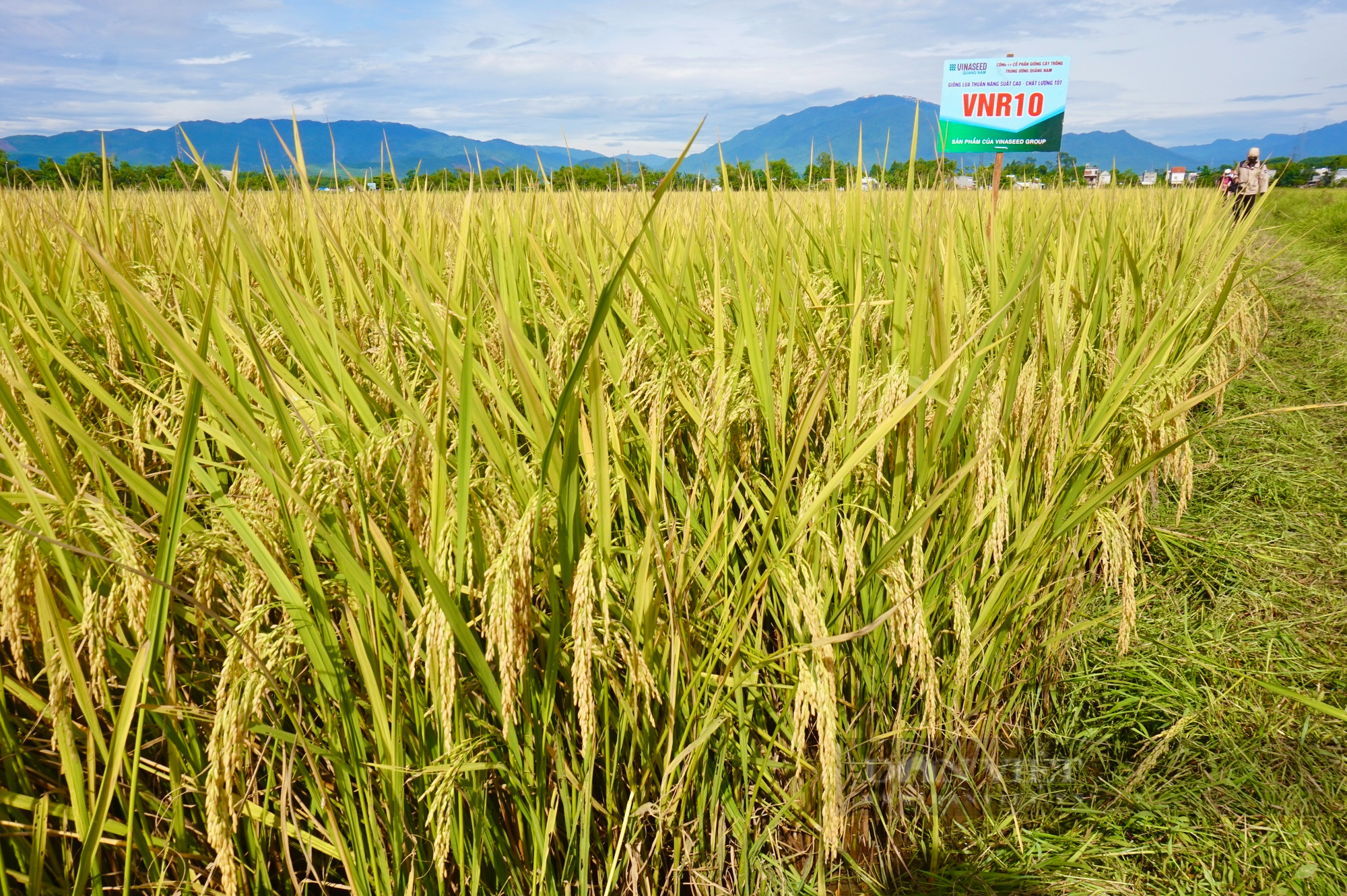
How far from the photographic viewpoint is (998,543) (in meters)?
1.19

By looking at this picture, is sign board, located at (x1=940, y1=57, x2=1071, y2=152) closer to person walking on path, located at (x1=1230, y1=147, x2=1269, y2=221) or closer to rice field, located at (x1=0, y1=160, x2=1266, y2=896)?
rice field, located at (x1=0, y1=160, x2=1266, y2=896)

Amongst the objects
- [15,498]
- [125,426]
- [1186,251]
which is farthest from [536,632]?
[1186,251]

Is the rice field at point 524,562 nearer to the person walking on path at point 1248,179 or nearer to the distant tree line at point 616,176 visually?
the distant tree line at point 616,176

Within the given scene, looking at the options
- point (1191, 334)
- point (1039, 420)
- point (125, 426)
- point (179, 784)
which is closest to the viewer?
point (179, 784)

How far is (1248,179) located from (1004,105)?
28.3 feet

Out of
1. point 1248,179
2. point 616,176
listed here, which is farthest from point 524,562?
Result: point 1248,179

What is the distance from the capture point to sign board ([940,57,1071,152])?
170 inches

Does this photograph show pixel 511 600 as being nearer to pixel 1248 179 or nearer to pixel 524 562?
pixel 524 562

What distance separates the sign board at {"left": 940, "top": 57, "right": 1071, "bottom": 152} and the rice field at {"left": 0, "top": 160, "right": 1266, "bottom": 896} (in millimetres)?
3250

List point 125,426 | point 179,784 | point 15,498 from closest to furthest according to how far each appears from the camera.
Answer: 1. point 15,498
2. point 179,784
3. point 125,426

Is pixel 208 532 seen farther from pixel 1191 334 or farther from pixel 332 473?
pixel 1191 334

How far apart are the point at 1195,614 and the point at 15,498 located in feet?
9.36

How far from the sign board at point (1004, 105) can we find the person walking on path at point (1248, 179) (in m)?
6.94

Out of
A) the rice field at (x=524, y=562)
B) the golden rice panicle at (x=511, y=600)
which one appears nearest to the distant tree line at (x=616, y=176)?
the rice field at (x=524, y=562)
